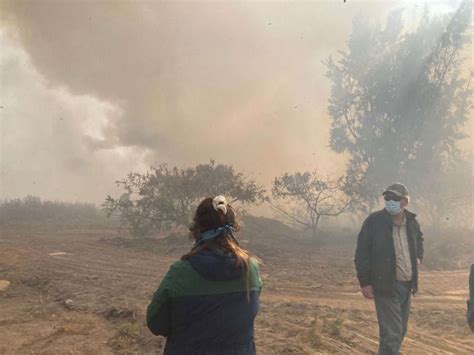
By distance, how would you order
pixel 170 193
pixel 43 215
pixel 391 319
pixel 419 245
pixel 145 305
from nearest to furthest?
pixel 391 319 → pixel 419 245 → pixel 145 305 → pixel 170 193 → pixel 43 215

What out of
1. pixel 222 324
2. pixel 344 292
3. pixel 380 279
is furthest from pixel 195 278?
pixel 344 292

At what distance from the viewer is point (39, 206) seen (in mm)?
27609

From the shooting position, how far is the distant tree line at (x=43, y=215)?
2450cm

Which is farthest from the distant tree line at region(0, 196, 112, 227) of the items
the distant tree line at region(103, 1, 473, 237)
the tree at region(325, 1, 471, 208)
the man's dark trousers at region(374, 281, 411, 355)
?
the man's dark trousers at region(374, 281, 411, 355)

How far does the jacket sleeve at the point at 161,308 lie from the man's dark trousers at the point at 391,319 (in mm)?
2589

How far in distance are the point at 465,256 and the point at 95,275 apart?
12267 millimetres

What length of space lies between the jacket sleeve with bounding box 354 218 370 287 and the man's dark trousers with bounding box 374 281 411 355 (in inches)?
7.9

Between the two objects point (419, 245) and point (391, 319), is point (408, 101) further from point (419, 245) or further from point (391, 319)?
point (391, 319)

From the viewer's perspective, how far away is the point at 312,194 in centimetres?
2075

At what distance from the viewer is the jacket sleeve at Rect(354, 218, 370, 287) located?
13.7 ft

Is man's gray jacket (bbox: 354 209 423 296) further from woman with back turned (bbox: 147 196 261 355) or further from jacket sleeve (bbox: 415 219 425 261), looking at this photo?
woman with back turned (bbox: 147 196 261 355)

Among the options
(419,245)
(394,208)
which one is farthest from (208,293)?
(419,245)

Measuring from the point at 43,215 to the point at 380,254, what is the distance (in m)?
26.0

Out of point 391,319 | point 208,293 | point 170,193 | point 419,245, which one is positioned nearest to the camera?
point 208,293
